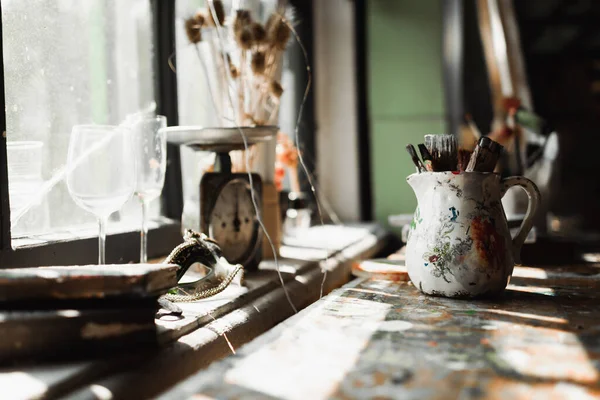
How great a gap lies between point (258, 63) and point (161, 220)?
455 mm

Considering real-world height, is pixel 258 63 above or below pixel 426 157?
above

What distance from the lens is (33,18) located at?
117cm

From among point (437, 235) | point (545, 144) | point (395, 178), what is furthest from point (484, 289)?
point (395, 178)

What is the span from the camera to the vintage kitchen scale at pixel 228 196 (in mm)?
1244

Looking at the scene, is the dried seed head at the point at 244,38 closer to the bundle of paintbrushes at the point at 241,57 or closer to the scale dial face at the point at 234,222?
the bundle of paintbrushes at the point at 241,57

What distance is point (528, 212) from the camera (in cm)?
104

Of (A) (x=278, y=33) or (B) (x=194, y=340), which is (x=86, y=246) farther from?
(A) (x=278, y=33)

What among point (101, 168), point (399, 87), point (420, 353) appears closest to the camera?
point (420, 353)

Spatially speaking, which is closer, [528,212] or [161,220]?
[528,212]

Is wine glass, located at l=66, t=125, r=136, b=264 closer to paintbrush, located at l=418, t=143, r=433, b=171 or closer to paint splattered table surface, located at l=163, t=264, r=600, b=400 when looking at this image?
paint splattered table surface, located at l=163, t=264, r=600, b=400

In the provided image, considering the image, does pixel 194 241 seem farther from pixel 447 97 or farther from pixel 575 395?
pixel 447 97

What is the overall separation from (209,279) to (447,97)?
2321mm

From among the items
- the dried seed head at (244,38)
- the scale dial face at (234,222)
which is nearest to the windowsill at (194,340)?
the scale dial face at (234,222)

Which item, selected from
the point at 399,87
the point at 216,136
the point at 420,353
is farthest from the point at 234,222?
the point at 399,87
